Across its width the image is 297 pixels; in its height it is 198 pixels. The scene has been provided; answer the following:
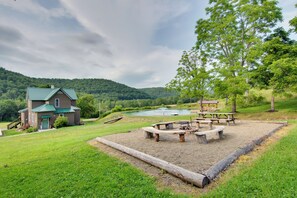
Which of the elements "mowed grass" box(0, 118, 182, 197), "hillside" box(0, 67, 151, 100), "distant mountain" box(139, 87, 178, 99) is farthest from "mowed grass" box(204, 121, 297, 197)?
"distant mountain" box(139, 87, 178, 99)

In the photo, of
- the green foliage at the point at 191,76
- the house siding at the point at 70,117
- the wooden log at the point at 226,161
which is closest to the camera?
the wooden log at the point at 226,161

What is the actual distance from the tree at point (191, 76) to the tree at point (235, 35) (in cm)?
139

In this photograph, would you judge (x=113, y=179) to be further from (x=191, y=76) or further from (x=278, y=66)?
(x=191, y=76)

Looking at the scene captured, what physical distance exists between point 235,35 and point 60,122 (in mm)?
23155

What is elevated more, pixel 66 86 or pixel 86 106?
pixel 66 86

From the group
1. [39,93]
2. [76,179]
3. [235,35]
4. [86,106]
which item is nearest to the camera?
[76,179]

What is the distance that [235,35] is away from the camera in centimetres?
1495

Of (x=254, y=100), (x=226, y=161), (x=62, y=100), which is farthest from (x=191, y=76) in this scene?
(x=62, y=100)

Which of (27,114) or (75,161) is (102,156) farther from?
(27,114)

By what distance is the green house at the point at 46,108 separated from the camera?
21.6 metres

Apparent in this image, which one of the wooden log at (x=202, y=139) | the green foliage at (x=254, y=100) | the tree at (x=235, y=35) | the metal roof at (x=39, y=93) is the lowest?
the wooden log at (x=202, y=139)

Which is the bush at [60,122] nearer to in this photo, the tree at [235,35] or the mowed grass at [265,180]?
the tree at [235,35]

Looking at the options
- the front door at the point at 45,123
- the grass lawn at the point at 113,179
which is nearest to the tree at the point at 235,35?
the grass lawn at the point at 113,179

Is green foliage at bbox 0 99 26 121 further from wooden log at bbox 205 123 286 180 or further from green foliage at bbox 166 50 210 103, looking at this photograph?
wooden log at bbox 205 123 286 180
